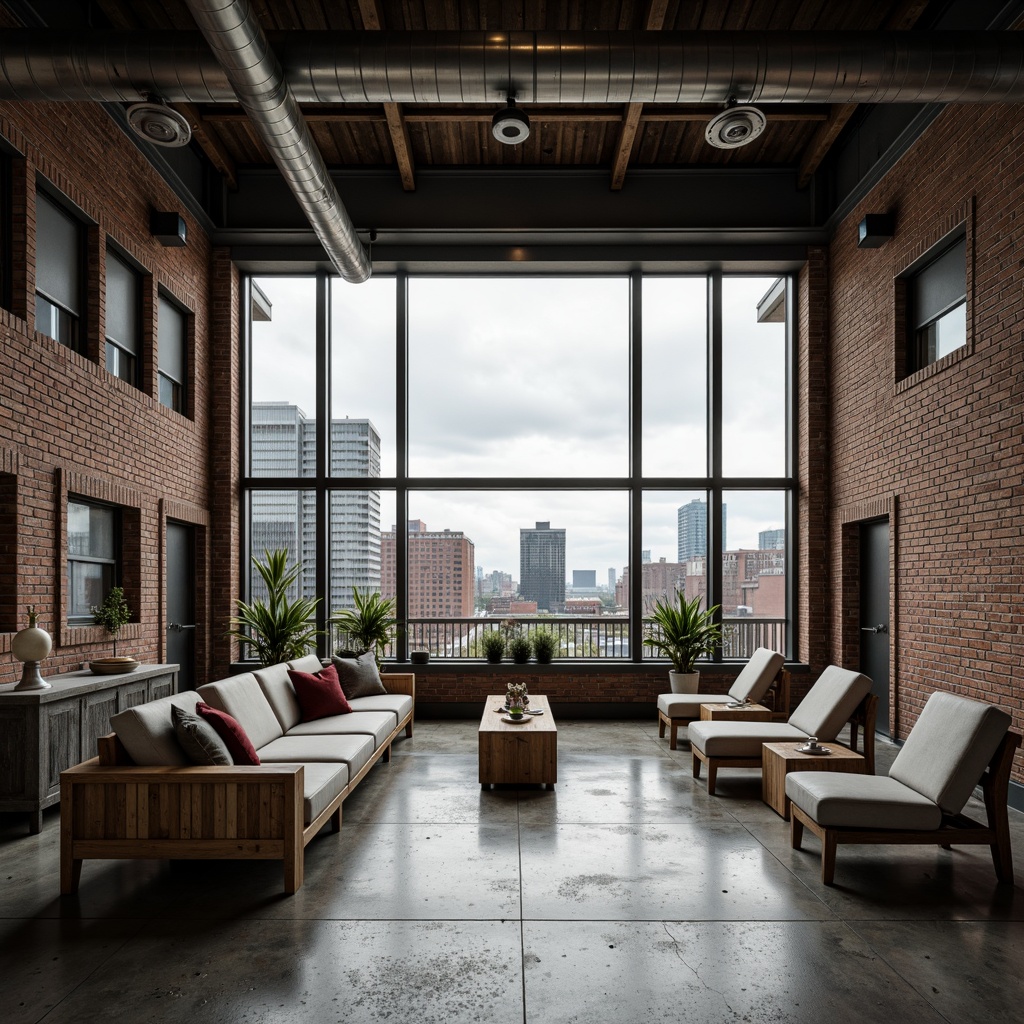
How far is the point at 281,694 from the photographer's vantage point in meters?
5.47

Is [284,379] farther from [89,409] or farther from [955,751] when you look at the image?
[955,751]

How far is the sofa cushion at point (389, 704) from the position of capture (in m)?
6.23

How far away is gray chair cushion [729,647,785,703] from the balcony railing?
5.67ft

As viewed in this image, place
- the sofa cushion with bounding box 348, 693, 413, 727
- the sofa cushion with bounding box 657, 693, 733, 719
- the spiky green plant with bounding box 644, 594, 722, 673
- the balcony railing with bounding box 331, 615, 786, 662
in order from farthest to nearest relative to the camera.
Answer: the balcony railing with bounding box 331, 615, 786, 662 → the spiky green plant with bounding box 644, 594, 722, 673 → the sofa cushion with bounding box 657, 693, 733, 719 → the sofa cushion with bounding box 348, 693, 413, 727

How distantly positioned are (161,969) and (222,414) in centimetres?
623

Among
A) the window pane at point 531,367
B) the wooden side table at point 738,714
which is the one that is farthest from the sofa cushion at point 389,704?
the window pane at point 531,367

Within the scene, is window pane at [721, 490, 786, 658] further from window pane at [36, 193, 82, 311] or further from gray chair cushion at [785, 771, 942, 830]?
window pane at [36, 193, 82, 311]

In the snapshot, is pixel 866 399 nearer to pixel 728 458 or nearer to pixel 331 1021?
pixel 728 458

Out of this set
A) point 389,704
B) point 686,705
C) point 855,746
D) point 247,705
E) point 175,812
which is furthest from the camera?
point 686,705

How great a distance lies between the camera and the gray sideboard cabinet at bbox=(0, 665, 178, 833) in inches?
166

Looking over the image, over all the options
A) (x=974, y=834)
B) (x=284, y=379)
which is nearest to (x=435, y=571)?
(x=284, y=379)

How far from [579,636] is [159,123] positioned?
5.97 metres

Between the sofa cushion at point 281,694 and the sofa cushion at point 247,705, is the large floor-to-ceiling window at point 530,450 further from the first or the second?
the sofa cushion at point 247,705

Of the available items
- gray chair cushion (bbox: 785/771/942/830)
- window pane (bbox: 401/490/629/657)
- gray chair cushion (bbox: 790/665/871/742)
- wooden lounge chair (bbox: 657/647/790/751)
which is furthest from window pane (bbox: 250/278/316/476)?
gray chair cushion (bbox: 785/771/942/830)
